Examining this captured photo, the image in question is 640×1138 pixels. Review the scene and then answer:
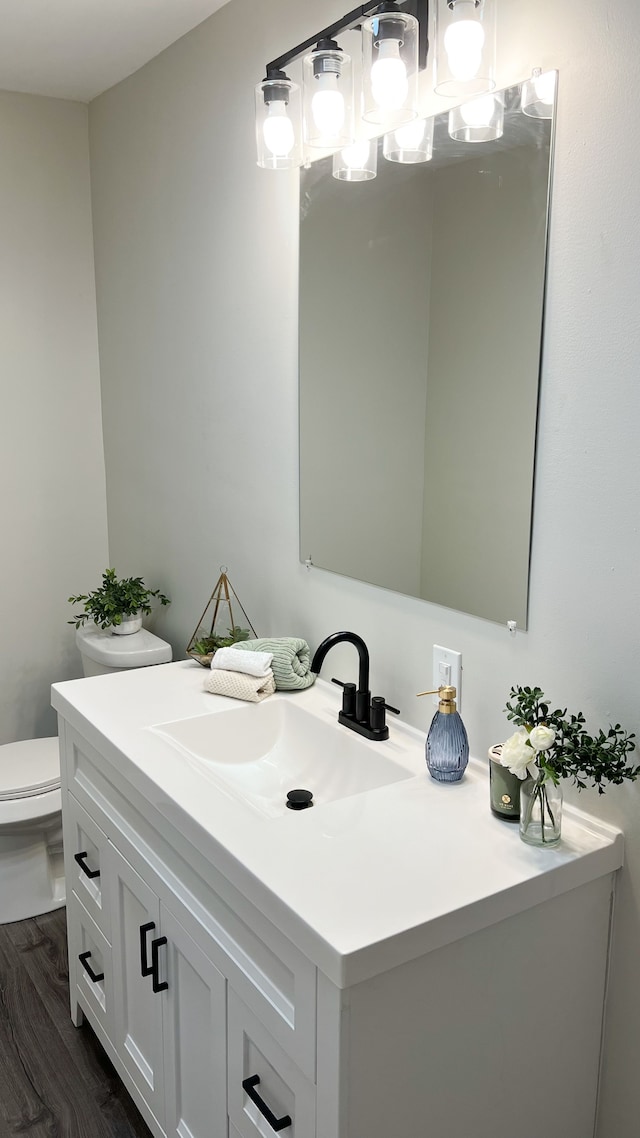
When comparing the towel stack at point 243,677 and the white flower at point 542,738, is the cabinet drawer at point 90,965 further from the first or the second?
the white flower at point 542,738

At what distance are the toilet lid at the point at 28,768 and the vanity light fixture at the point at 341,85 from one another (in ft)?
5.92

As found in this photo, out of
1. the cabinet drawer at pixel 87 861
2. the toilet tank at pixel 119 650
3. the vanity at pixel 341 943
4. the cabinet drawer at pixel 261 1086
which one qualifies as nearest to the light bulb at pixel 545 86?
the vanity at pixel 341 943

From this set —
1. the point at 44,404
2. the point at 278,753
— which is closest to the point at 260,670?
the point at 278,753

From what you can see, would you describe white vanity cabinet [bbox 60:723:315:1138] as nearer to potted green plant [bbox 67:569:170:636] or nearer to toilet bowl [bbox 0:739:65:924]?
toilet bowl [bbox 0:739:65:924]

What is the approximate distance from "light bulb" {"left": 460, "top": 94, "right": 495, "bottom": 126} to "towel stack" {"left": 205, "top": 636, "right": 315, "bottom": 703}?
1121 mm

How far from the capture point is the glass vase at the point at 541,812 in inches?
54.2

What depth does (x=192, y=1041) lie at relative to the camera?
163cm

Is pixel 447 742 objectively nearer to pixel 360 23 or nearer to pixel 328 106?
pixel 328 106

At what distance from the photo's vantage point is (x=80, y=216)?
3.13 metres

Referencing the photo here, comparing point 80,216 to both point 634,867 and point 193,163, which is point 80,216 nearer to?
point 193,163

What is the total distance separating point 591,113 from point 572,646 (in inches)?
31.7

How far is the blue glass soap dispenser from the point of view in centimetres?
158

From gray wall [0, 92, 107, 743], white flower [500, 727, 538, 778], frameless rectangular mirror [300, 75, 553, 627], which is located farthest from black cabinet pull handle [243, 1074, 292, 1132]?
gray wall [0, 92, 107, 743]

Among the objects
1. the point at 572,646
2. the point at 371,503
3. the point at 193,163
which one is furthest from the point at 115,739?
the point at 193,163
